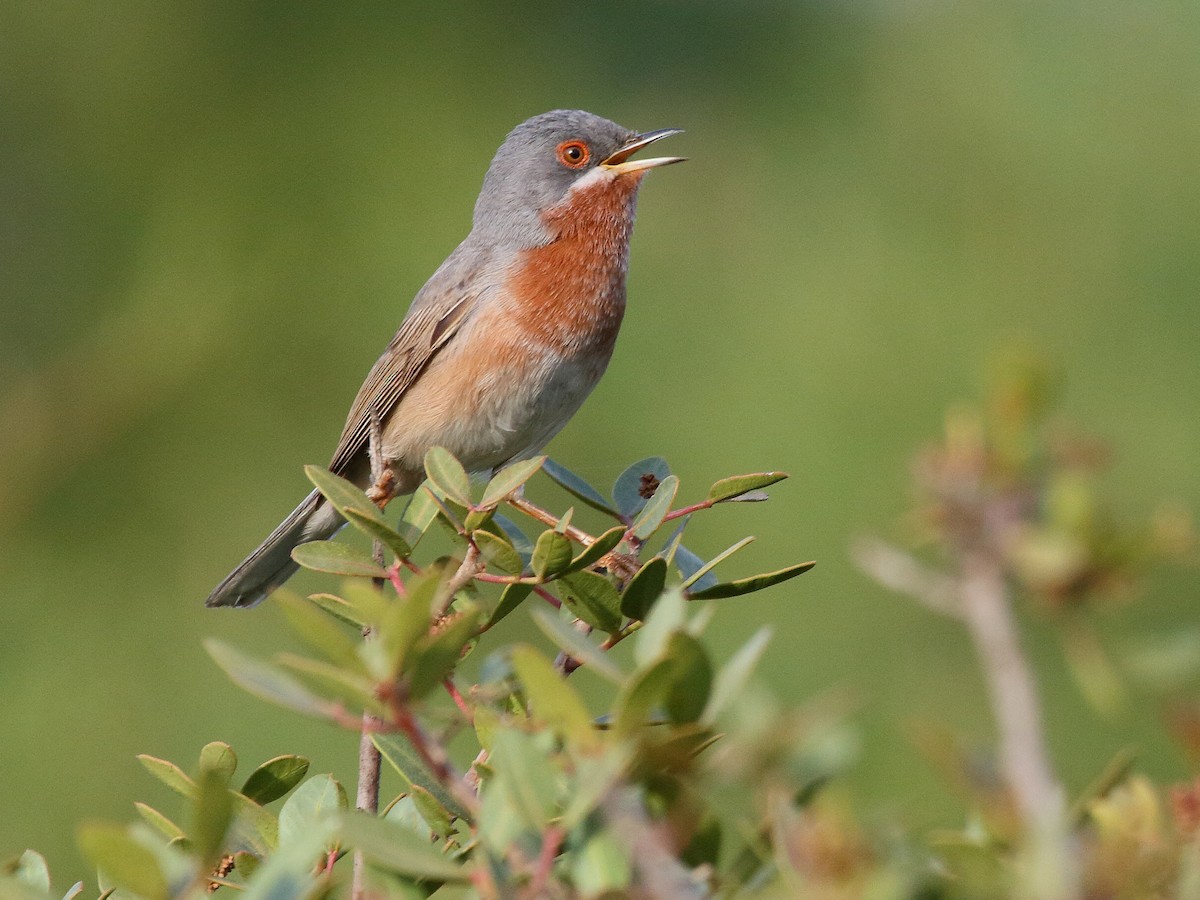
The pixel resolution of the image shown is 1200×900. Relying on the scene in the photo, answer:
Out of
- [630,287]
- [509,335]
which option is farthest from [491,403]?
[630,287]

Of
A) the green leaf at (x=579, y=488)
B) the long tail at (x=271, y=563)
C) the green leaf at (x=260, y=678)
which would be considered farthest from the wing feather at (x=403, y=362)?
the green leaf at (x=260, y=678)

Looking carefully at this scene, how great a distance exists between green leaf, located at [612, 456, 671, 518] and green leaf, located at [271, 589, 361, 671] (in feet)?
4.15

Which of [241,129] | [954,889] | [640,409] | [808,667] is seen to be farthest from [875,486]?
[954,889]

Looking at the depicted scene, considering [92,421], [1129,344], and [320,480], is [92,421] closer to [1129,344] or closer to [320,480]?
[1129,344]

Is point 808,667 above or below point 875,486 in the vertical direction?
below

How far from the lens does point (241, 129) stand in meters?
9.83

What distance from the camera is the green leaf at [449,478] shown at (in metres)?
2.15

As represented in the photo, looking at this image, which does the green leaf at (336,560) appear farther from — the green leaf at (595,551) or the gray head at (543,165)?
the gray head at (543,165)

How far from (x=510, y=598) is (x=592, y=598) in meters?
0.13

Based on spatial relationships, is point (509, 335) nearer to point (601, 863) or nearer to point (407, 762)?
point (407, 762)

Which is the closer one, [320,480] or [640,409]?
[320,480]

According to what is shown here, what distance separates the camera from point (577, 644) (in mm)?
1344

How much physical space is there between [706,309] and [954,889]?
24.4ft

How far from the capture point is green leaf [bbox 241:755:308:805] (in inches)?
78.6
